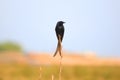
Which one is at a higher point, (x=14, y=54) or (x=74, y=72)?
(x=74, y=72)

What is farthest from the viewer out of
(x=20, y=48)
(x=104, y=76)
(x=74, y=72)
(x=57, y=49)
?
(x=20, y=48)

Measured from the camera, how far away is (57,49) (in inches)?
206

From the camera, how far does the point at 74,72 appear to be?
19922mm

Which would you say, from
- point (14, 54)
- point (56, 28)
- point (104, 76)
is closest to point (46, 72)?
point (104, 76)

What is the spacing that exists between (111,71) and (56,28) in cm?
1520

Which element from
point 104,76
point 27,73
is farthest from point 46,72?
point 104,76

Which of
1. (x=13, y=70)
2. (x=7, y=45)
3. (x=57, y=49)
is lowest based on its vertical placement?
(x=7, y=45)

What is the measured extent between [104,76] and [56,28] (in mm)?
13584

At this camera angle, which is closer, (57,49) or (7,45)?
(57,49)

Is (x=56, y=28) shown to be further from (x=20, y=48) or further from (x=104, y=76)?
(x=20, y=48)

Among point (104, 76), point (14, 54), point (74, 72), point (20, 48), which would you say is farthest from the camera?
point (20, 48)

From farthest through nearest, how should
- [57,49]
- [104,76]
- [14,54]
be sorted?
[14,54], [104,76], [57,49]

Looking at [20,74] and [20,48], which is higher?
[20,74]

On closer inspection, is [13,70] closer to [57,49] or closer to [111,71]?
[111,71]
